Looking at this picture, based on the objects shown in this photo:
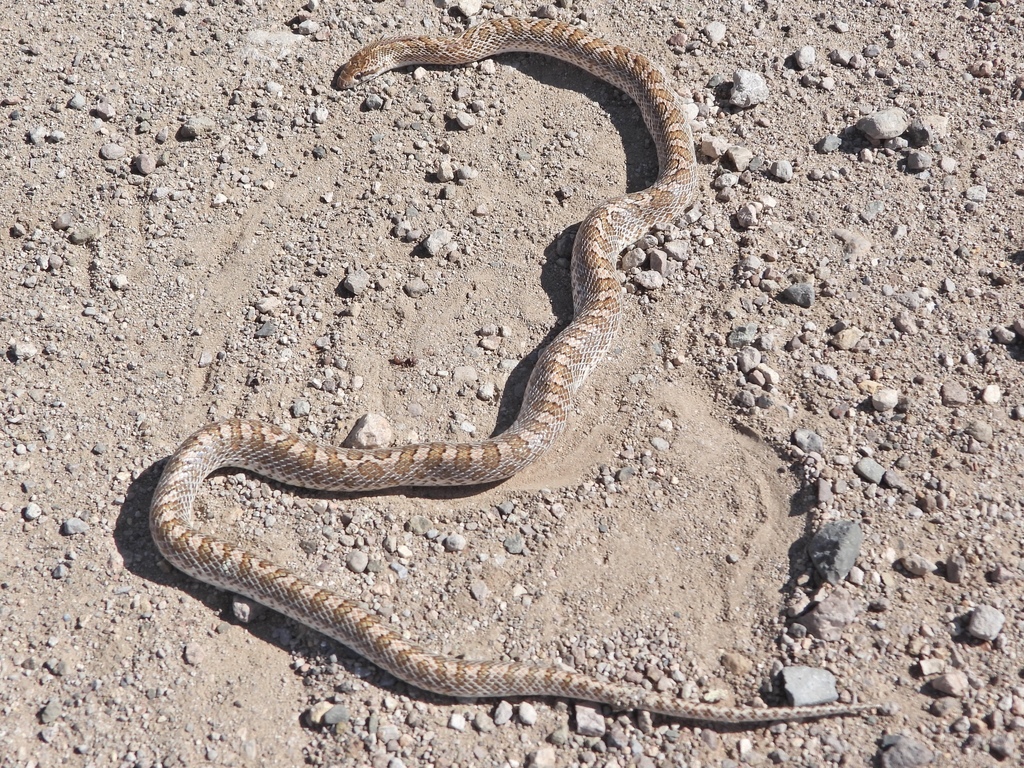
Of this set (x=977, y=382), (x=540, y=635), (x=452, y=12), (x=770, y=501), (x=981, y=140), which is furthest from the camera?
(x=452, y=12)

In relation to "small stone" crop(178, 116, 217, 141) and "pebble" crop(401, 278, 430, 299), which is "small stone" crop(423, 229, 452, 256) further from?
"small stone" crop(178, 116, 217, 141)

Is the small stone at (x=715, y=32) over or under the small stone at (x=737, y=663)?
over

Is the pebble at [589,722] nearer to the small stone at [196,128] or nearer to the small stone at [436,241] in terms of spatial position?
the small stone at [436,241]

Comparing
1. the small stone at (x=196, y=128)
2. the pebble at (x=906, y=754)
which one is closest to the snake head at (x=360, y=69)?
the small stone at (x=196, y=128)

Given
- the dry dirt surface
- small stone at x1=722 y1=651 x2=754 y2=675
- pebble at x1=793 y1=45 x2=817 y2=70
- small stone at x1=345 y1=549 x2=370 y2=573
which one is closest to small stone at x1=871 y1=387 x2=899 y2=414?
the dry dirt surface

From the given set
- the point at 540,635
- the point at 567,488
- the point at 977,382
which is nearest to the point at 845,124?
the point at 977,382

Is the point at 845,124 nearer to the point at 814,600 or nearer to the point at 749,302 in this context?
the point at 749,302

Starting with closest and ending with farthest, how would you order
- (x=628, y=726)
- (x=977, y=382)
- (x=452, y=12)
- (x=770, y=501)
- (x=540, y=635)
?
1. (x=628, y=726)
2. (x=540, y=635)
3. (x=770, y=501)
4. (x=977, y=382)
5. (x=452, y=12)
